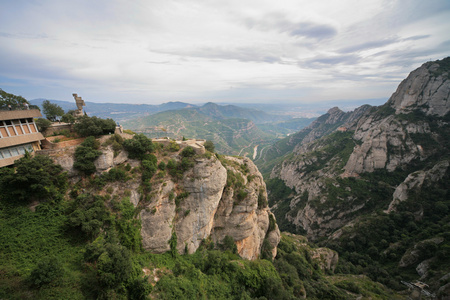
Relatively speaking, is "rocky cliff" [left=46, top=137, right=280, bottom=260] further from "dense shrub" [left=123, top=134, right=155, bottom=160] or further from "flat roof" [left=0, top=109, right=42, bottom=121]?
"flat roof" [left=0, top=109, right=42, bottom=121]

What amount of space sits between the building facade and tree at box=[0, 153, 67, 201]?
4.64 feet

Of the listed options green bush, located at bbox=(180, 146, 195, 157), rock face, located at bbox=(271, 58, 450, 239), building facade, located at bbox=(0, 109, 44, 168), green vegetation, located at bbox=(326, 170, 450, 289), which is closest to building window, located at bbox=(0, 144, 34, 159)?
building facade, located at bbox=(0, 109, 44, 168)

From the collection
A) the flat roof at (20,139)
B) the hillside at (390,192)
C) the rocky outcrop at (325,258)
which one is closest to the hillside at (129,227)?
the flat roof at (20,139)

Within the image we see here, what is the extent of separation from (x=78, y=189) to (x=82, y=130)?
979cm

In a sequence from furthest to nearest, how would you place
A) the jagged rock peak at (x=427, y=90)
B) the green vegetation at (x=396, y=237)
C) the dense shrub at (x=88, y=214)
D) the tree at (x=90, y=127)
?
the jagged rock peak at (x=427, y=90) < the green vegetation at (x=396, y=237) < the tree at (x=90, y=127) < the dense shrub at (x=88, y=214)

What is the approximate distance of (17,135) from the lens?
22969 mm

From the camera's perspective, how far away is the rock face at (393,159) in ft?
270

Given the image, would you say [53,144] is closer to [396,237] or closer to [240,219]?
[240,219]

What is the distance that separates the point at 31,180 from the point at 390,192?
397 feet

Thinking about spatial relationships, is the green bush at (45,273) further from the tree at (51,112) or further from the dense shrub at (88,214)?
the tree at (51,112)

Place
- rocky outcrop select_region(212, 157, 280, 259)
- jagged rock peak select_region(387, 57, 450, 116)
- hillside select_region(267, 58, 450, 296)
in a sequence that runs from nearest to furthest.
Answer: rocky outcrop select_region(212, 157, 280, 259), hillside select_region(267, 58, 450, 296), jagged rock peak select_region(387, 57, 450, 116)

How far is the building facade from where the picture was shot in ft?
70.7

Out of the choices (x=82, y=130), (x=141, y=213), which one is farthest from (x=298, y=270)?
(x=82, y=130)

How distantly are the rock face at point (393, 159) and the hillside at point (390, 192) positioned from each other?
1.19 feet
